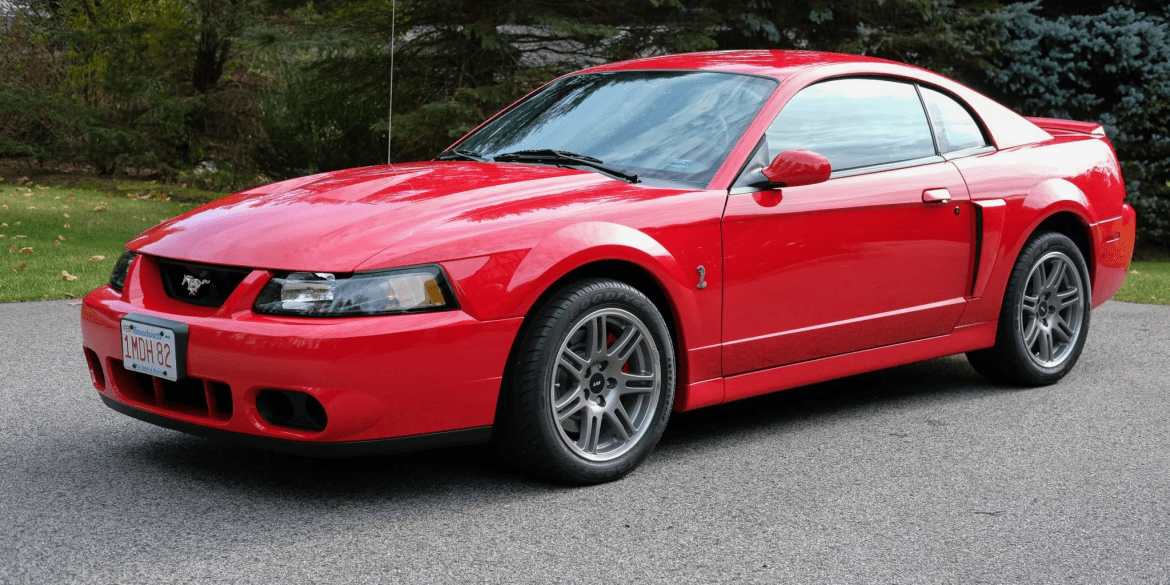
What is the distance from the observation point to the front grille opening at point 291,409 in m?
3.65

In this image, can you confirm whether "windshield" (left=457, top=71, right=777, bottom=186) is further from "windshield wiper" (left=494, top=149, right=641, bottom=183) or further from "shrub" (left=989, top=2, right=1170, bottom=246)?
"shrub" (left=989, top=2, right=1170, bottom=246)

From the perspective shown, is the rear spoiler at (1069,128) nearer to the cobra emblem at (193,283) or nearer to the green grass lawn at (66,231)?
the cobra emblem at (193,283)

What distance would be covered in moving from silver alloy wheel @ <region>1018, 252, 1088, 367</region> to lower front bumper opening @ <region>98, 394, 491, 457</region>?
2992 mm

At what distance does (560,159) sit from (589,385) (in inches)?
40.9

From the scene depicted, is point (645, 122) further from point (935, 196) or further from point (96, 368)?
point (96, 368)

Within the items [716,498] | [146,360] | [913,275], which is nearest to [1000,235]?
[913,275]

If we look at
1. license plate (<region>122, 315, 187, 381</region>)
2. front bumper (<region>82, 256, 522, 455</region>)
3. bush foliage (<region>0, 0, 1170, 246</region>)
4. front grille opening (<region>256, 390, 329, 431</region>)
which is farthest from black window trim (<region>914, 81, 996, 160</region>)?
bush foliage (<region>0, 0, 1170, 246</region>)

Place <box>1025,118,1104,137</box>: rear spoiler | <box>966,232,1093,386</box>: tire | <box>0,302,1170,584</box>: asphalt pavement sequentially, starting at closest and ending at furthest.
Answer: <box>0,302,1170,584</box>: asphalt pavement < <box>966,232,1093,386</box>: tire < <box>1025,118,1104,137</box>: rear spoiler

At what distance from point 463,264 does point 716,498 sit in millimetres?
1120

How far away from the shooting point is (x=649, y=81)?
5.09 m

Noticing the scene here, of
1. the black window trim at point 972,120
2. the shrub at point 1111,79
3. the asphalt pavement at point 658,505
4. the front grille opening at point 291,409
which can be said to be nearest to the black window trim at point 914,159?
the black window trim at point 972,120

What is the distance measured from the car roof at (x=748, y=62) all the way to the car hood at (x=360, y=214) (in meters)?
0.90

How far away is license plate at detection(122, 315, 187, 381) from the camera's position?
373 cm

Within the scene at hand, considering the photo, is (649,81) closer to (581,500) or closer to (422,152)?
(581,500)
